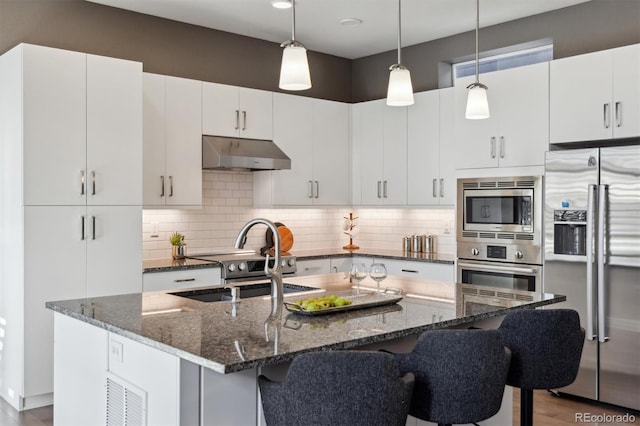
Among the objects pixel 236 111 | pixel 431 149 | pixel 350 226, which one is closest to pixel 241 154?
pixel 236 111

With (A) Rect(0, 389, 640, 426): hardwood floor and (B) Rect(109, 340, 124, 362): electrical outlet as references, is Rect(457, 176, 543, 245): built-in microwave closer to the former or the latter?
(A) Rect(0, 389, 640, 426): hardwood floor

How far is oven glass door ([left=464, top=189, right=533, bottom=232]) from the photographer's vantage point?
4.92m

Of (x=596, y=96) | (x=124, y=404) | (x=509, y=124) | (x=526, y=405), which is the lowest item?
(x=526, y=405)

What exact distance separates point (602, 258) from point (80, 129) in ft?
12.3

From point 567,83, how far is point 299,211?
2964mm

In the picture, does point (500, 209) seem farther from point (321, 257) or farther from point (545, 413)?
point (321, 257)

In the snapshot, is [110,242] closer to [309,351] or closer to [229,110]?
[229,110]

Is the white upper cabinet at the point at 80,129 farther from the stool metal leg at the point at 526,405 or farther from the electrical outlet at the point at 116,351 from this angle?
the stool metal leg at the point at 526,405

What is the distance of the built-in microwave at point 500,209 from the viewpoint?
4871 mm

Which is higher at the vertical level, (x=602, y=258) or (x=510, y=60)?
(x=510, y=60)

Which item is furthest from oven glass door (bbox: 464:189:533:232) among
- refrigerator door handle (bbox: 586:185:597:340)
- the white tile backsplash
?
the white tile backsplash

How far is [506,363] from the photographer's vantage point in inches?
102

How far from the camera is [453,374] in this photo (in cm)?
244

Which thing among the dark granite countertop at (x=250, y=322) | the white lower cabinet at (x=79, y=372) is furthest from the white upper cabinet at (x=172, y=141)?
the white lower cabinet at (x=79, y=372)
